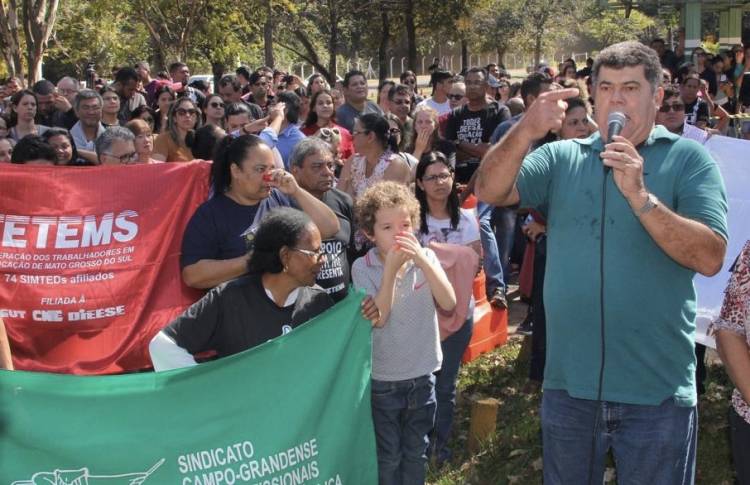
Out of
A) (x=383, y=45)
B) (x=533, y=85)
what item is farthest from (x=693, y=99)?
(x=383, y=45)

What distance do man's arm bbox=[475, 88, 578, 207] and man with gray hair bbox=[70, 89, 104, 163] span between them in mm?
6496

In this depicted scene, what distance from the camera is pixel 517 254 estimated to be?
1017cm

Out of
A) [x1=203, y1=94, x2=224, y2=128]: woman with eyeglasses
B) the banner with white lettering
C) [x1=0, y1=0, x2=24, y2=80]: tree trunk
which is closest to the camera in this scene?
the banner with white lettering

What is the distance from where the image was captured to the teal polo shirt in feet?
10.9

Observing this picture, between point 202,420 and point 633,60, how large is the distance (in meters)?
2.23

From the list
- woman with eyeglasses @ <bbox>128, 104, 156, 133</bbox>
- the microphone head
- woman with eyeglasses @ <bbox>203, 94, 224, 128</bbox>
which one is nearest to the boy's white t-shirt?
the microphone head

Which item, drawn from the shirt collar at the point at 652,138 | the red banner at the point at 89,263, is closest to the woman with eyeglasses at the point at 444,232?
the red banner at the point at 89,263

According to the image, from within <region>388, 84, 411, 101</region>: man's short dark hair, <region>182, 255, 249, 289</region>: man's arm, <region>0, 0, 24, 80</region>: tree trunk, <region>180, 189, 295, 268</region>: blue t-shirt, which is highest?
<region>0, 0, 24, 80</region>: tree trunk

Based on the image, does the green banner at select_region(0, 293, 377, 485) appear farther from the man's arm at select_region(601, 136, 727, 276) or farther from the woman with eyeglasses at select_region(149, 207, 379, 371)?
the man's arm at select_region(601, 136, 727, 276)

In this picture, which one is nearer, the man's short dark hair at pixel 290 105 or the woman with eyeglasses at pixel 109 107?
the man's short dark hair at pixel 290 105

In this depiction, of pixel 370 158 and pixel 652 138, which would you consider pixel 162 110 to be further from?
pixel 652 138

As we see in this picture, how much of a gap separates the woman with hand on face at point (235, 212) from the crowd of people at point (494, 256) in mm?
11

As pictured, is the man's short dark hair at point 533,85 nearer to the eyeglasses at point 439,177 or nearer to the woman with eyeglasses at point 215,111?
the woman with eyeglasses at point 215,111

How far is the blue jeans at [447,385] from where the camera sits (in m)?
5.72
